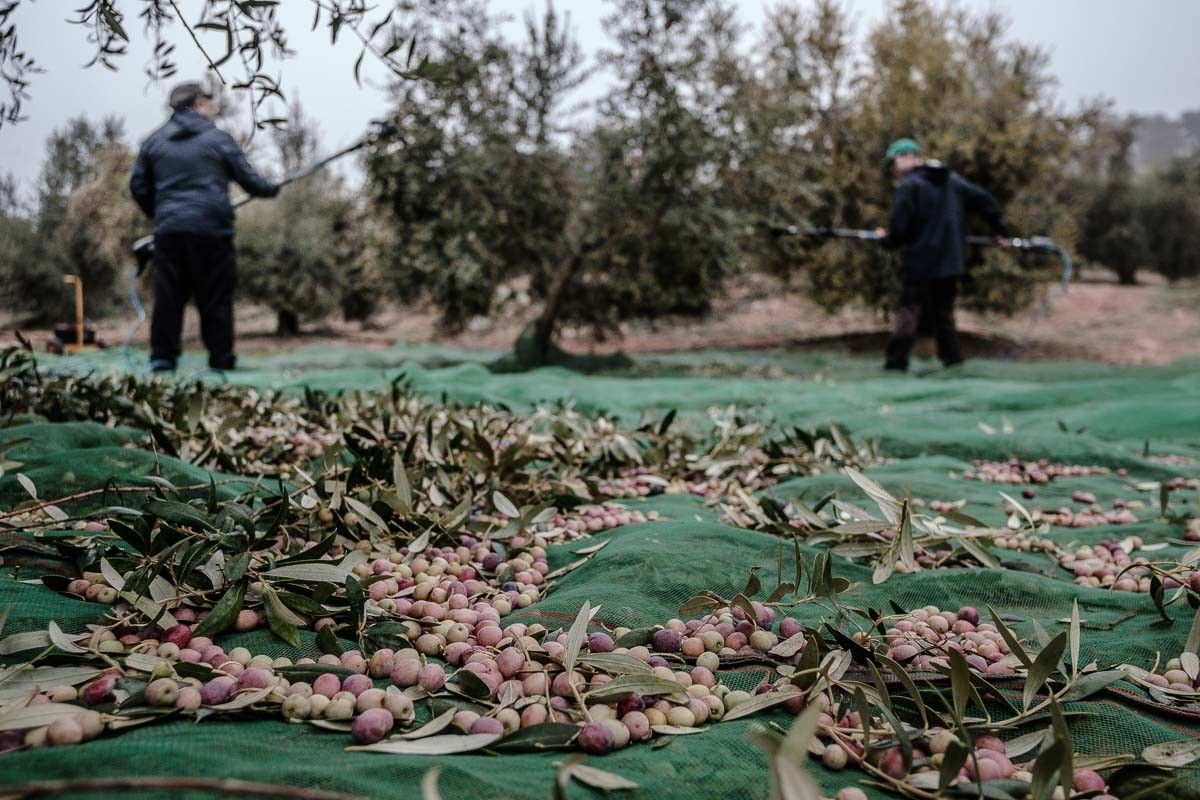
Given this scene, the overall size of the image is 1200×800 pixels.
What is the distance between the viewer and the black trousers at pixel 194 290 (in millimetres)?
5828

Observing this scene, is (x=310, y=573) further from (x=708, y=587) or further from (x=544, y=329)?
(x=544, y=329)

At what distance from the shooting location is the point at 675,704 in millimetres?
1033

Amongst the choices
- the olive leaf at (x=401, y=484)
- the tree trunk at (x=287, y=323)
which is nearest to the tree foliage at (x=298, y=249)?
the tree trunk at (x=287, y=323)

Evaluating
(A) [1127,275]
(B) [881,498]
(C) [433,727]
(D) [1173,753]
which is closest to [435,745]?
(C) [433,727]

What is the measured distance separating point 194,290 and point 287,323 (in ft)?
21.1

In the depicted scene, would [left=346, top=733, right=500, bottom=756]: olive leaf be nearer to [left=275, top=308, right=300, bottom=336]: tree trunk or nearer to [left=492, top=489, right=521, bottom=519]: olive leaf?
[left=492, top=489, right=521, bottom=519]: olive leaf

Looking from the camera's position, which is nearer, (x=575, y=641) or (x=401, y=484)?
(x=575, y=641)

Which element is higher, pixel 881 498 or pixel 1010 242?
pixel 1010 242

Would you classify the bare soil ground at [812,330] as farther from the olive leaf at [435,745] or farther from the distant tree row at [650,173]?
the olive leaf at [435,745]

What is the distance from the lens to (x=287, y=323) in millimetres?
12344

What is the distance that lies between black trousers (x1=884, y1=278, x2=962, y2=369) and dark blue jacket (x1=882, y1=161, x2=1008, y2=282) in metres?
0.19

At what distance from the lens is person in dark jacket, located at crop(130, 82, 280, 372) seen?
5.80 meters

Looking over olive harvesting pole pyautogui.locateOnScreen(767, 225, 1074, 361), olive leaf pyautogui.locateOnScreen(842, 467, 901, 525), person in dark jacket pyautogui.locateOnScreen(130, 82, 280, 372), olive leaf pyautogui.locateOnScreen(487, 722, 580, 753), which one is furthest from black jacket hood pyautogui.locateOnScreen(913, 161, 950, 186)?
olive leaf pyautogui.locateOnScreen(487, 722, 580, 753)

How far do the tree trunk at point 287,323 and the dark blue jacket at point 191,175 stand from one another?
6.30 m
